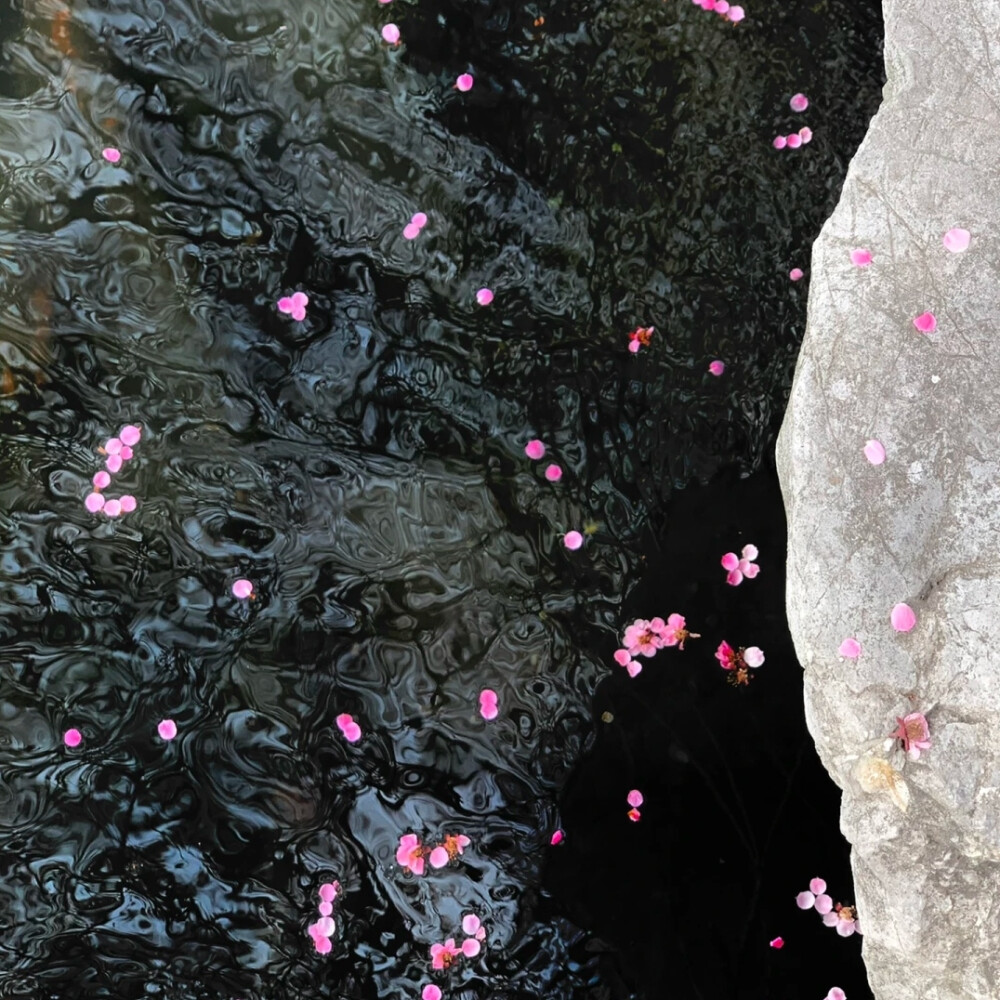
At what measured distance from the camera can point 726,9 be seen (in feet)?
9.27

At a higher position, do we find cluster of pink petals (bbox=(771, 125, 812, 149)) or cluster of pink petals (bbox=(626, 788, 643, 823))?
cluster of pink petals (bbox=(771, 125, 812, 149))

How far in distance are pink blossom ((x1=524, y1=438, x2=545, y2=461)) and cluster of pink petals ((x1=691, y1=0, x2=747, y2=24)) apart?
1476 millimetres

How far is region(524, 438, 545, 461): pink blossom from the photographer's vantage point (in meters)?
2.60

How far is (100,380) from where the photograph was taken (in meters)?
2.56

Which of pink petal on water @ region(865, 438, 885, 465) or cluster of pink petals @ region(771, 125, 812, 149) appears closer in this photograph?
pink petal on water @ region(865, 438, 885, 465)

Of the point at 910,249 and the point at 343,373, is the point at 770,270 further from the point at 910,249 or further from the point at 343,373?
the point at 343,373

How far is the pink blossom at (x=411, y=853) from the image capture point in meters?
2.42

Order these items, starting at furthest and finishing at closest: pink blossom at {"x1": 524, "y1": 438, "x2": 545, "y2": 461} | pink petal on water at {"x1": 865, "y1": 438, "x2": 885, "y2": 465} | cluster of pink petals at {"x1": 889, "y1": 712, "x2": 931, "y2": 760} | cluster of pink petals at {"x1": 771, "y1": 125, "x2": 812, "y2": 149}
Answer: cluster of pink petals at {"x1": 771, "y1": 125, "x2": 812, "y2": 149}, pink blossom at {"x1": 524, "y1": 438, "x2": 545, "y2": 461}, pink petal on water at {"x1": 865, "y1": 438, "x2": 885, "y2": 465}, cluster of pink petals at {"x1": 889, "y1": 712, "x2": 931, "y2": 760}

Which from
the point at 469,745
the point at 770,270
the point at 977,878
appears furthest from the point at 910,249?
the point at 469,745

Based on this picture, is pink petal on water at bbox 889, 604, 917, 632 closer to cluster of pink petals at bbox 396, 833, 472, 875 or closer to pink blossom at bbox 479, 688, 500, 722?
pink blossom at bbox 479, 688, 500, 722

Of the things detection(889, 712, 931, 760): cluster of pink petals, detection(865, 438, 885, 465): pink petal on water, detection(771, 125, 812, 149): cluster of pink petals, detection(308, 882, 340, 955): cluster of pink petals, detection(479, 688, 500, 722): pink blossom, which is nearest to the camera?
detection(889, 712, 931, 760): cluster of pink petals

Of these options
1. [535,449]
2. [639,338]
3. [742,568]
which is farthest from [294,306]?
[742,568]

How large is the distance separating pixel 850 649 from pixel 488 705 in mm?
1060

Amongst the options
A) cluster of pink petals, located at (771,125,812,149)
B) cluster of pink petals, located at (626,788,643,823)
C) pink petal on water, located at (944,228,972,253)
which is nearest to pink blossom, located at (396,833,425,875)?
cluster of pink petals, located at (626,788,643,823)
